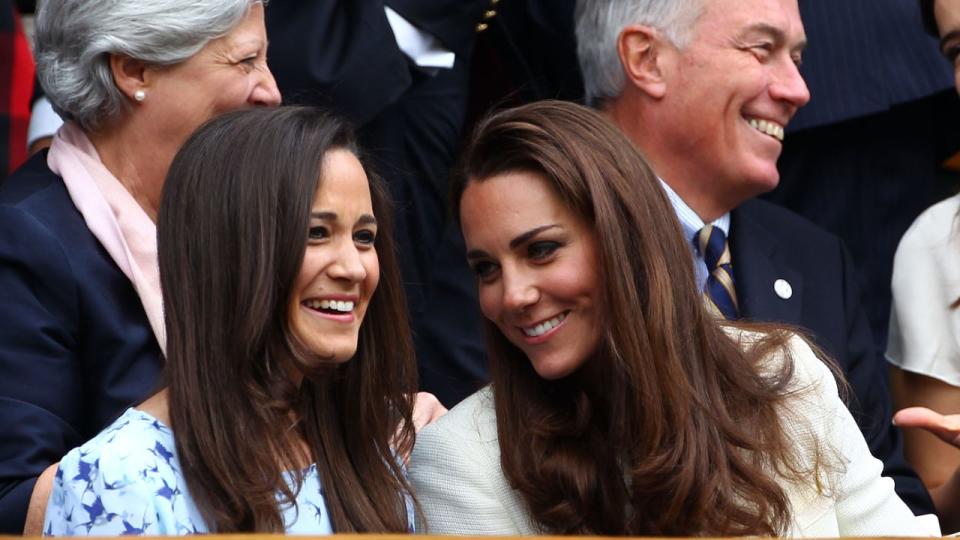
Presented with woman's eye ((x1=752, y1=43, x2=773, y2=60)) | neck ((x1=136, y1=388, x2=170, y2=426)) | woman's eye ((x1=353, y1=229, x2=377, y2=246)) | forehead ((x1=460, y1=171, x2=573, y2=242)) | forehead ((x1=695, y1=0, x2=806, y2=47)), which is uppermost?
woman's eye ((x1=353, y1=229, x2=377, y2=246))

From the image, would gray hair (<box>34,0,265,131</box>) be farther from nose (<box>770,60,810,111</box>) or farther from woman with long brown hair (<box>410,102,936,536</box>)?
nose (<box>770,60,810,111</box>)

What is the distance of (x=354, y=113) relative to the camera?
12.4 ft

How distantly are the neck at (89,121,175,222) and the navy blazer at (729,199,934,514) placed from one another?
1324 mm

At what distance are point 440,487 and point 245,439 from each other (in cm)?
48

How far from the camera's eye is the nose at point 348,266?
109 inches

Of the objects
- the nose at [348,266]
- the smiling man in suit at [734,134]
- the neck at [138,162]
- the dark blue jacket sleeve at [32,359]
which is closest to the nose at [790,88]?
the smiling man in suit at [734,134]

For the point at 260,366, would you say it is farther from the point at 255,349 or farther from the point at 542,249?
the point at 542,249

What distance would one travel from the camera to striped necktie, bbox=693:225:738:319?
384cm

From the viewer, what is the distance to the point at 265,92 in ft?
11.4

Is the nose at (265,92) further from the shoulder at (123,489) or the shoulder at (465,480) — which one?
the shoulder at (123,489)

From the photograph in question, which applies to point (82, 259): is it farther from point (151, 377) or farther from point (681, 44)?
point (681, 44)

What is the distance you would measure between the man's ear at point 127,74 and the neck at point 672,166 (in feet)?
3.93

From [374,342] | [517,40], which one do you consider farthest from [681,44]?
[374,342]

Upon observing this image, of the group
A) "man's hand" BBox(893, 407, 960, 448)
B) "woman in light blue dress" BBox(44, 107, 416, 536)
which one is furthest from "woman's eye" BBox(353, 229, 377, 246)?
"man's hand" BBox(893, 407, 960, 448)
